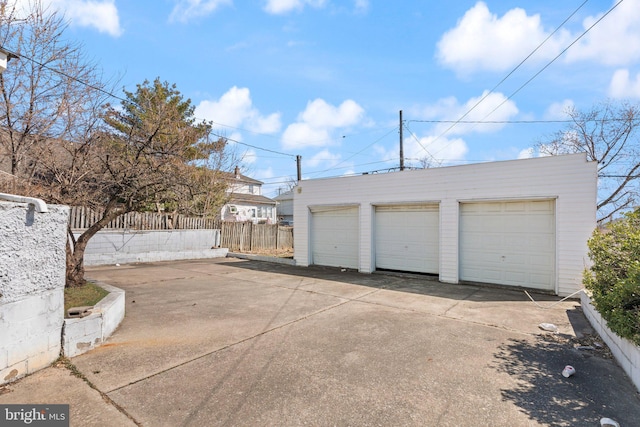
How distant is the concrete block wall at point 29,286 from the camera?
2938 millimetres

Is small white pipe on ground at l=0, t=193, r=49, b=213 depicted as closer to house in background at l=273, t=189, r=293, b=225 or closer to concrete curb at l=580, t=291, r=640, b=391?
concrete curb at l=580, t=291, r=640, b=391

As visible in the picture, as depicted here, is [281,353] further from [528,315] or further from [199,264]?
[199,264]

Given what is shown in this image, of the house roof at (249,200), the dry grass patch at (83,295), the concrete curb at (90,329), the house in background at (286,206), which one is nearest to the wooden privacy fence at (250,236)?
the dry grass patch at (83,295)

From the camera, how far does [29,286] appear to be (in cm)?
316

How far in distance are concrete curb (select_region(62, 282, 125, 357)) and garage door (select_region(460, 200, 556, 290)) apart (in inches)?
319

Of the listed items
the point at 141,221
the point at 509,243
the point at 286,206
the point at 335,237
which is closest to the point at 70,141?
the point at 141,221

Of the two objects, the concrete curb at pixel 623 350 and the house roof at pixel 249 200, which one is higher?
the house roof at pixel 249 200

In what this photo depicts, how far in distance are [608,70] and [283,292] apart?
11.1m

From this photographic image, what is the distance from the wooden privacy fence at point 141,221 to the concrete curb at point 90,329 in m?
7.11

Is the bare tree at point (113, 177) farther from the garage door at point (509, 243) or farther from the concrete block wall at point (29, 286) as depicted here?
the garage door at point (509, 243)

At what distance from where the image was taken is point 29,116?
24.0 ft

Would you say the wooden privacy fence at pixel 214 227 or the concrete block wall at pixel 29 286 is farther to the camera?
the wooden privacy fence at pixel 214 227

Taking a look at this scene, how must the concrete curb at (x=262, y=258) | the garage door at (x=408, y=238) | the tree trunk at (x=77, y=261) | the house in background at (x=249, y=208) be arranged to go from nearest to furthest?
the tree trunk at (x=77, y=261) → the garage door at (x=408, y=238) → the concrete curb at (x=262, y=258) → the house in background at (x=249, y=208)

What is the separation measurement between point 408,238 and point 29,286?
28.6ft
